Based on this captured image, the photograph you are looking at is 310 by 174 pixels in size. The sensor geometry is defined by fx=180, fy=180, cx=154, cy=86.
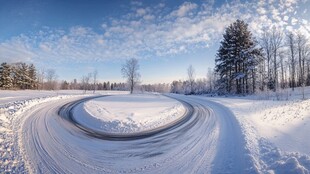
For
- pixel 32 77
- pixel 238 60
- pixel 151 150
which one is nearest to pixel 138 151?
pixel 151 150

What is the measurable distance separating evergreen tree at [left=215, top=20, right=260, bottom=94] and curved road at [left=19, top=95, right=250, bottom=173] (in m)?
26.0

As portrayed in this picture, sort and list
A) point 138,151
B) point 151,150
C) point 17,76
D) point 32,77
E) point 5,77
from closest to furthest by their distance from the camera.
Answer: point 138,151, point 151,150, point 5,77, point 17,76, point 32,77

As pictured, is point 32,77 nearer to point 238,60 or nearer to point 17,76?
point 17,76

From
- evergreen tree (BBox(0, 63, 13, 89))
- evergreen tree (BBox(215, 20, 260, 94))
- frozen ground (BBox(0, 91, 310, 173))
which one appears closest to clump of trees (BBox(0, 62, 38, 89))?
evergreen tree (BBox(0, 63, 13, 89))

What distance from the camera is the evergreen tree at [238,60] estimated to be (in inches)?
1297

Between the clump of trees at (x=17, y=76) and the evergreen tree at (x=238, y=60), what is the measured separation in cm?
6274

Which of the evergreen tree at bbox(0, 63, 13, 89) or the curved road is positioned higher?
the evergreen tree at bbox(0, 63, 13, 89)

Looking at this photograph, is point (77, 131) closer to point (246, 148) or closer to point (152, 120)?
point (152, 120)

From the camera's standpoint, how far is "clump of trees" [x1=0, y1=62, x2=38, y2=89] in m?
56.4

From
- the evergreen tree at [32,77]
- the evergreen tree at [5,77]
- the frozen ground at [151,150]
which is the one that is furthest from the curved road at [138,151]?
the evergreen tree at [32,77]

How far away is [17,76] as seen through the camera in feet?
208

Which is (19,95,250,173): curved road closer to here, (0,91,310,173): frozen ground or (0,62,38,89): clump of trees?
(0,91,310,173): frozen ground

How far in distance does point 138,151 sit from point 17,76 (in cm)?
7367

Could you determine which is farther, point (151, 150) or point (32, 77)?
point (32, 77)
